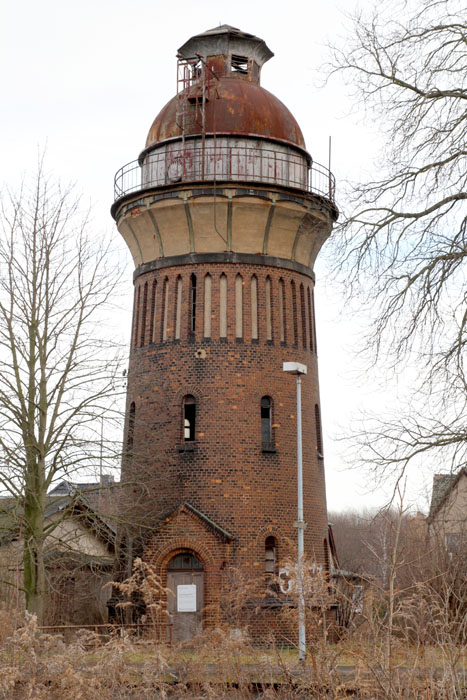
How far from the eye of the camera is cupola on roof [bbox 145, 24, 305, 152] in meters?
26.0

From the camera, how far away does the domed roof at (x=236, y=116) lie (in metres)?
26.0

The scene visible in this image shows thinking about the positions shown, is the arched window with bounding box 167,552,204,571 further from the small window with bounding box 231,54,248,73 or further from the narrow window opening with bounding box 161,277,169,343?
the small window with bounding box 231,54,248,73

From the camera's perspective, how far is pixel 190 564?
77.7ft

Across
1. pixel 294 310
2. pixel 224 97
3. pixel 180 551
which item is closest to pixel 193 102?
pixel 224 97

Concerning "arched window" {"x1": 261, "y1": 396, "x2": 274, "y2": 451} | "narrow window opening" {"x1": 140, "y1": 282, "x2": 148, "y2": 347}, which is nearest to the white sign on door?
"arched window" {"x1": 261, "y1": 396, "x2": 274, "y2": 451}

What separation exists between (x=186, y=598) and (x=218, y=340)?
6.95 m

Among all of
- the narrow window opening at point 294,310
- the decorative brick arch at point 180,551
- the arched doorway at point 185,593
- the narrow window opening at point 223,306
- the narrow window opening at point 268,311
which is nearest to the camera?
the arched doorway at point 185,593

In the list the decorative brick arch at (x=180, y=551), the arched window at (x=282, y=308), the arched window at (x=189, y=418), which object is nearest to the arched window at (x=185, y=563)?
the decorative brick arch at (x=180, y=551)

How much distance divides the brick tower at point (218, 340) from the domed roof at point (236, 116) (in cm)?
4

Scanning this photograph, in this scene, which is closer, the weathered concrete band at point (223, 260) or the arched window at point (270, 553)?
the arched window at point (270, 553)

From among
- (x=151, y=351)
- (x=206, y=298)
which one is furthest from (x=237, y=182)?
(x=151, y=351)

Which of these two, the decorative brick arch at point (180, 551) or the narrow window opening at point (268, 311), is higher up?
the narrow window opening at point (268, 311)

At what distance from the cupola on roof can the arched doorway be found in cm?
1198

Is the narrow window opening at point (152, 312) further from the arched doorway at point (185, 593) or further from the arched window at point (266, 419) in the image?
the arched doorway at point (185, 593)
